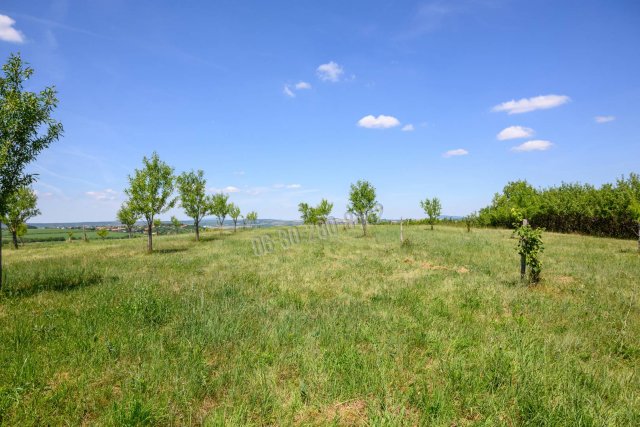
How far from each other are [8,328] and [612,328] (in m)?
13.8

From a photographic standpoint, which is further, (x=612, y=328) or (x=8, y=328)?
(x=612, y=328)

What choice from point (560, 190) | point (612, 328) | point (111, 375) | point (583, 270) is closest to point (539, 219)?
point (560, 190)

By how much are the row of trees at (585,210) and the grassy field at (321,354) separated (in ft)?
65.8

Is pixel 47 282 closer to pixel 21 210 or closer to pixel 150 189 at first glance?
pixel 150 189

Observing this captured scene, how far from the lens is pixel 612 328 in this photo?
22.6 ft

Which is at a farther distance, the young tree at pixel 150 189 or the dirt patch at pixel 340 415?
the young tree at pixel 150 189

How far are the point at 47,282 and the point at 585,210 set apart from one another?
2059 inches

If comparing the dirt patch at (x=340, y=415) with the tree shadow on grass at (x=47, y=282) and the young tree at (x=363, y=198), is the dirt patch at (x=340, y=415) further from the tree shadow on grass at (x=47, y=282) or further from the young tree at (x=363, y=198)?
the young tree at (x=363, y=198)

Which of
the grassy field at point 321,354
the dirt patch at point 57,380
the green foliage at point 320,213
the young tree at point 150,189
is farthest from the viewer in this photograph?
the green foliage at point 320,213

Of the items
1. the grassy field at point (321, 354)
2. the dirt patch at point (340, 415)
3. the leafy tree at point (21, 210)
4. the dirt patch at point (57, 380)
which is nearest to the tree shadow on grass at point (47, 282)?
the grassy field at point (321, 354)

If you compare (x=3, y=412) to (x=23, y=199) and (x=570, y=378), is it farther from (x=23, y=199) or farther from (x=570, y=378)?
(x=23, y=199)

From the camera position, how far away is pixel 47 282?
11.1 m

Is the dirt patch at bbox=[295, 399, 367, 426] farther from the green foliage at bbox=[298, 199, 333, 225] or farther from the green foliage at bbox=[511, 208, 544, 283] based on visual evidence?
the green foliage at bbox=[298, 199, 333, 225]

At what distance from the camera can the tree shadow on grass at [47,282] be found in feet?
32.0
